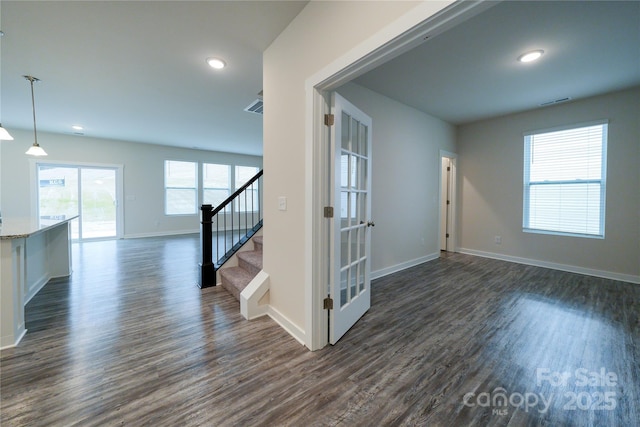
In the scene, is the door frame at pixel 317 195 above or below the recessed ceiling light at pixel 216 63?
below

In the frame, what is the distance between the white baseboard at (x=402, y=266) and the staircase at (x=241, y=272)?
1.69 meters

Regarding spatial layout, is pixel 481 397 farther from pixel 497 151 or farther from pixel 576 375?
pixel 497 151

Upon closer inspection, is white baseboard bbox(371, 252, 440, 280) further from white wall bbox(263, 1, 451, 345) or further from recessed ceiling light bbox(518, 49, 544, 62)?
recessed ceiling light bbox(518, 49, 544, 62)

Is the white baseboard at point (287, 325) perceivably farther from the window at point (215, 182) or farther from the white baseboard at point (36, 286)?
the window at point (215, 182)

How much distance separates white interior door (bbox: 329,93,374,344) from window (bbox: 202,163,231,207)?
6.91m

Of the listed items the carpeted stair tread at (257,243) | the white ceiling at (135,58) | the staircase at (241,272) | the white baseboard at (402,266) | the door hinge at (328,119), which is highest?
the white ceiling at (135,58)

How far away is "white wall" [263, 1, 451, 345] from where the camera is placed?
4.75ft

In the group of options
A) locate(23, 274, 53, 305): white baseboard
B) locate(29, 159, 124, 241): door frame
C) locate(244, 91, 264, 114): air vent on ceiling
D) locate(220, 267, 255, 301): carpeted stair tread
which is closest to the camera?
locate(23, 274, 53, 305): white baseboard

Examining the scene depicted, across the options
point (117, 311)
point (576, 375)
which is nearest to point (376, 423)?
point (576, 375)

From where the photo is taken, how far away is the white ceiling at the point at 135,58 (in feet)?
6.52

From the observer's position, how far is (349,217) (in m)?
2.24

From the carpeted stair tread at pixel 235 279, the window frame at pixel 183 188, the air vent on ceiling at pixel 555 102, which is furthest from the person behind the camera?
the window frame at pixel 183 188

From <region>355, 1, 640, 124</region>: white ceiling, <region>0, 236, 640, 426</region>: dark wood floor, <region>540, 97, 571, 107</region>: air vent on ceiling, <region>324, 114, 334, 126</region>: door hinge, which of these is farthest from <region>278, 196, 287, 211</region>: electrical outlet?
<region>540, 97, 571, 107</region>: air vent on ceiling

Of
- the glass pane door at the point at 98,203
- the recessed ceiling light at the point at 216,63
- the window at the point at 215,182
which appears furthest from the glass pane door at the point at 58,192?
the recessed ceiling light at the point at 216,63
